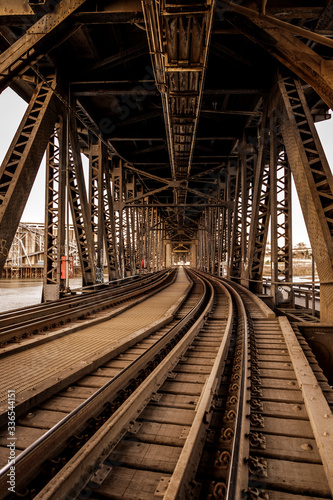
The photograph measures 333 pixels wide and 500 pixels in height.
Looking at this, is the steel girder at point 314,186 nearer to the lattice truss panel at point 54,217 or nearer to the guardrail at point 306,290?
the guardrail at point 306,290

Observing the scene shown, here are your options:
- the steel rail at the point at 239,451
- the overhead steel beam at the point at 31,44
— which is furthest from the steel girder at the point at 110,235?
the steel rail at the point at 239,451

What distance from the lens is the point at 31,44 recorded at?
581cm

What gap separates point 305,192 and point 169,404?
5196 mm

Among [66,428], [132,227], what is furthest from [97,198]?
[66,428]

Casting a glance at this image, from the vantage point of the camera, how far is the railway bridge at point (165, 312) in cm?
215

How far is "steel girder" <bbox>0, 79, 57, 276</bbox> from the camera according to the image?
6.14 m

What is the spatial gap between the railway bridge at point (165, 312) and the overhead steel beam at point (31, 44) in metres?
0.03

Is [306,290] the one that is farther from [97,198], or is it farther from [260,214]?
[97,198]

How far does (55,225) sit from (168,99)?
17.1 ft

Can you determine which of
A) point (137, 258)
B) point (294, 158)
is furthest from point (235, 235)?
point (137, 258)

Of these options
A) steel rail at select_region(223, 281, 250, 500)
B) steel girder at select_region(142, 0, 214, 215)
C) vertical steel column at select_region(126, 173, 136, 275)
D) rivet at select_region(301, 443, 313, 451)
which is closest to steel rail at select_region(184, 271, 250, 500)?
steel rail at select_region(223, 281, 250, 500)

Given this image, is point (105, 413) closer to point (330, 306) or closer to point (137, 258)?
point (330, 306)

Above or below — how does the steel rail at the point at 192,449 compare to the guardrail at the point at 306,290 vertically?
below

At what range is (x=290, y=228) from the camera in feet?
31.8
